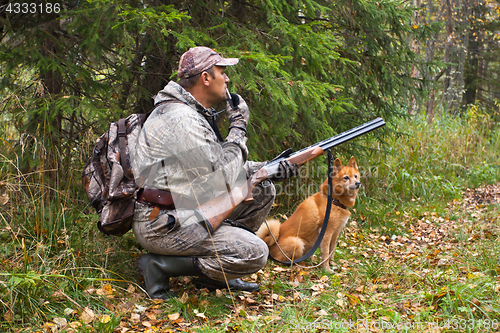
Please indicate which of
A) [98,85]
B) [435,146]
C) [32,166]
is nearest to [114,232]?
[32,166]

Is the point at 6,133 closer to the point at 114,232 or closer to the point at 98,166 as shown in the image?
the point at 98,166

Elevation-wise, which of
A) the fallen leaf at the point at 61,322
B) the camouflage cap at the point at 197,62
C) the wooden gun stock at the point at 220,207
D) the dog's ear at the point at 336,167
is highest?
the camouflage cap at the point at 197,62

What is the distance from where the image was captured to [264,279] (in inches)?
169

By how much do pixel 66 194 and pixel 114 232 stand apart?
4.39ft

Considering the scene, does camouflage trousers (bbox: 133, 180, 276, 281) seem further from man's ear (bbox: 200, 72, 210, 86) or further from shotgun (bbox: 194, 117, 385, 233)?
man's ear (bbox: 200, 72, 210, 86)

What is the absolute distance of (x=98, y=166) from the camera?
3.49 metres

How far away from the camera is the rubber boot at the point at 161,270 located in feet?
11.4

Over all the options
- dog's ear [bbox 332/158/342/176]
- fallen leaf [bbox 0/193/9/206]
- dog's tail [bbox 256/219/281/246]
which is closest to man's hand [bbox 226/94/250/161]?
dog's tail [bbox 256/219/281/246]

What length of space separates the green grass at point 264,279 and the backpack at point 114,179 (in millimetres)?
506

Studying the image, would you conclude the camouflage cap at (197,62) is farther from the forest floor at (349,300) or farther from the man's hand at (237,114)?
the forest floor at (349,300)

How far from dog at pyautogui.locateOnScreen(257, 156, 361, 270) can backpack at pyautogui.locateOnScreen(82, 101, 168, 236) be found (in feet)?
6.13

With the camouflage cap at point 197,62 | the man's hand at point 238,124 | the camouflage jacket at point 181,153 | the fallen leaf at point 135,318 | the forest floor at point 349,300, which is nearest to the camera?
the forest floor at point 349,300

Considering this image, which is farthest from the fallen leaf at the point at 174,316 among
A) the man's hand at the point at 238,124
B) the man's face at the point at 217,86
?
the man's face at the point at 217,86

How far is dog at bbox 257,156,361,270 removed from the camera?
469 cm
